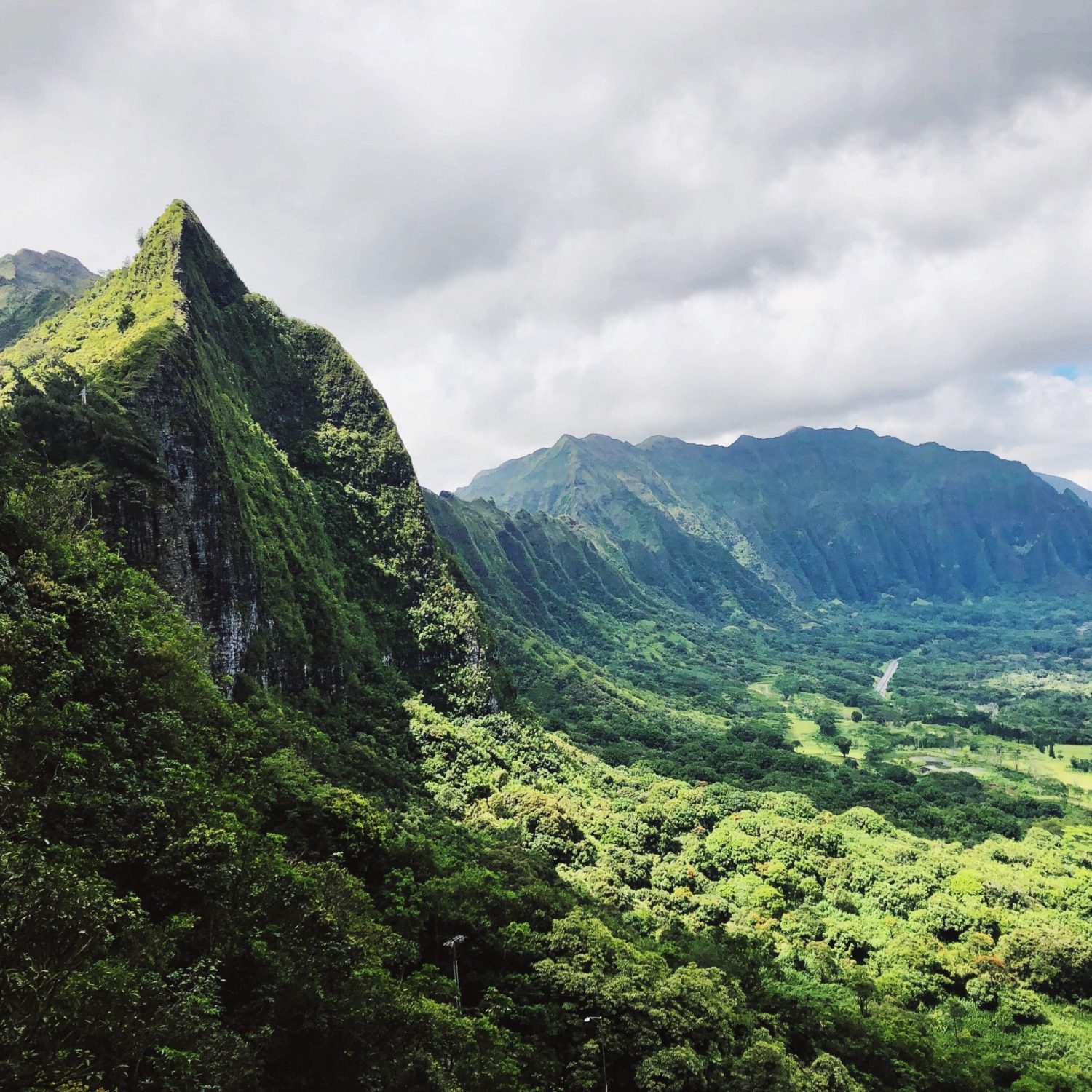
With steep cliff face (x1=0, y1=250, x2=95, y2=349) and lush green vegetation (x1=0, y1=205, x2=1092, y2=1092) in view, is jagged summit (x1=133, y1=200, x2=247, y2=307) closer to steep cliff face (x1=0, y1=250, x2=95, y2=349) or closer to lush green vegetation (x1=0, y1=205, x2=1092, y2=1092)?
lush green vegetation (x1=0, y1=205, x2=1092, y2=1092)

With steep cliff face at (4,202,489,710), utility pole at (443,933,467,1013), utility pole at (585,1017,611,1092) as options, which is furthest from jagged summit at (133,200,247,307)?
utility pole at (585,1017,611,1092)

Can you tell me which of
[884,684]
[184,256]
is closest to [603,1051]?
[184,256]

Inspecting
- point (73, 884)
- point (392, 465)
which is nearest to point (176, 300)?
→ point (392, 465)

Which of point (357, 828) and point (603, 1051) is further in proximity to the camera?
point (357, 828)

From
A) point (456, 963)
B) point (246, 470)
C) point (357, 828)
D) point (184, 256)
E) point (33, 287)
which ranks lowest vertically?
point (456, 963)

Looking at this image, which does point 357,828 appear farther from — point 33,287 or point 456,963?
point 33,287

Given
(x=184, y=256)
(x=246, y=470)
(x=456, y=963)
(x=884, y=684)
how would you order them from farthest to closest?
(x=884, y=684)
(x=184, y=256)
(x=246, y=470)
(x=456, y=963)

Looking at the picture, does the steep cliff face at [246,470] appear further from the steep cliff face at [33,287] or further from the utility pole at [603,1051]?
the utility pole at [603,1051]
